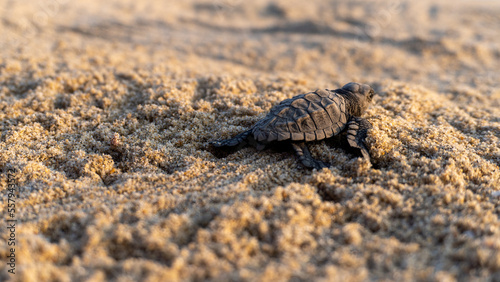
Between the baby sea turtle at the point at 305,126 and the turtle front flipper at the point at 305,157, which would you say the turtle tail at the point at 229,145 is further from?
the turtle front flipper at the point at 305,157

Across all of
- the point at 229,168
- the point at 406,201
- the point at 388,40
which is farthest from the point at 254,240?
the point at 388,40

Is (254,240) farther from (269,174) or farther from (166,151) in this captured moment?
(166,151)

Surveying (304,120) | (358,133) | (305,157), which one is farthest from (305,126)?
(358,133)

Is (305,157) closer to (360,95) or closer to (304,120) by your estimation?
(304,120)

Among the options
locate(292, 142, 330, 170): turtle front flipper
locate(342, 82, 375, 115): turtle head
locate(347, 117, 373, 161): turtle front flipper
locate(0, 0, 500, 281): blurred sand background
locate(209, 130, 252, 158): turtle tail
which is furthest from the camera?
locate(342, 82, 375, 115): turtle head

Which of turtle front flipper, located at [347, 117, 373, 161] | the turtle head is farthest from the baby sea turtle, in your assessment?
the turtle head

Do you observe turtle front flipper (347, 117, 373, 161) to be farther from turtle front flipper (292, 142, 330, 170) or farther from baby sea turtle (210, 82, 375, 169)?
turtle front flipper (292, 142, 330, 170)
